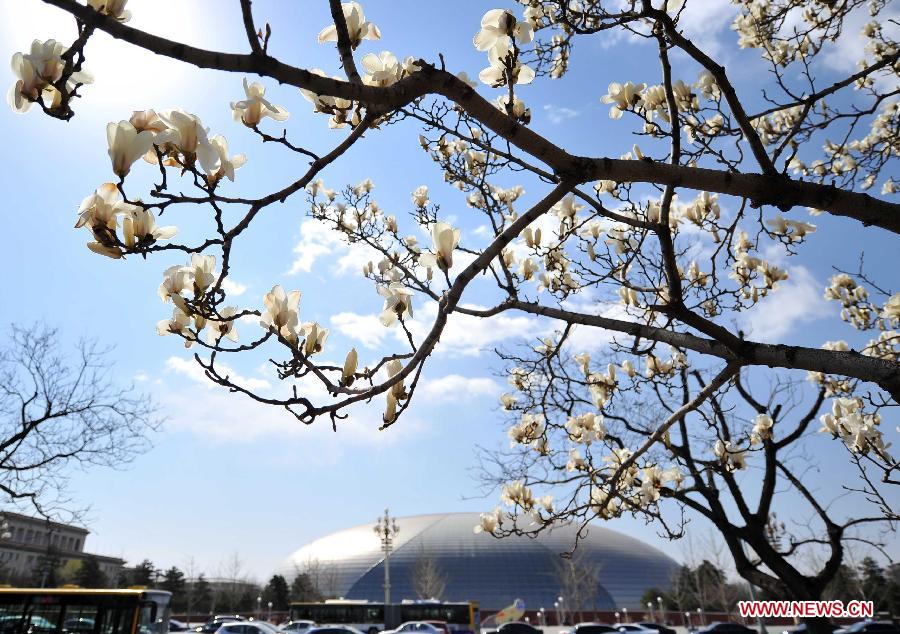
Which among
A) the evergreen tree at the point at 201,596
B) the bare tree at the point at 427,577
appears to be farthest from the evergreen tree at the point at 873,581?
the evergreen tree at the point at 201,596

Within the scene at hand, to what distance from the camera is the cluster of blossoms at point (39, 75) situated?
1.59 m

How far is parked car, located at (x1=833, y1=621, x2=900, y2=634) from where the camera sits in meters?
17.7

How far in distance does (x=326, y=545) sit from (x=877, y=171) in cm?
6919

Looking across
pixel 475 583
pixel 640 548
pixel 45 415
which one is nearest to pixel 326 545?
pixel 475 583

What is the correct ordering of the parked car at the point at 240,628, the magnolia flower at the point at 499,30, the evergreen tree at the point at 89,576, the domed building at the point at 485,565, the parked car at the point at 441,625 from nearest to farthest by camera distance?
the magnolia flower at the point at 499,30 → the parked car at the point at 240,628 → the parked car at the point at 441,625 → the evergreen tree at the point at 89,576 → the domed building at the point at 485,565

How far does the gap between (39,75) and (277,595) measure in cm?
4996

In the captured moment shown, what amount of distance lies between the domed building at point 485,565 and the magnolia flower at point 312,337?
5019cm

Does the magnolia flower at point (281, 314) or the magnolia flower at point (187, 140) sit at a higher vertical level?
the magnolia flower at point (187, 140)

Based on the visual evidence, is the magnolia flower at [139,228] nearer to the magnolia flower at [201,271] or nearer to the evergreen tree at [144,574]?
the magnolia flower at [201,271]

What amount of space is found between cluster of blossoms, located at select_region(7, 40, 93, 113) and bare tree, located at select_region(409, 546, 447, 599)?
152ft

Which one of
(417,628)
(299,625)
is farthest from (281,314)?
(299,625)

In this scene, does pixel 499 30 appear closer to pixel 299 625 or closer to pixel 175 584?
pixel 299 625

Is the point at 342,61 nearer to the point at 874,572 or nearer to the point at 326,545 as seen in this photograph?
the point at 874,572

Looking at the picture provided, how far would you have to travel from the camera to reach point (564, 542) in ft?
188
